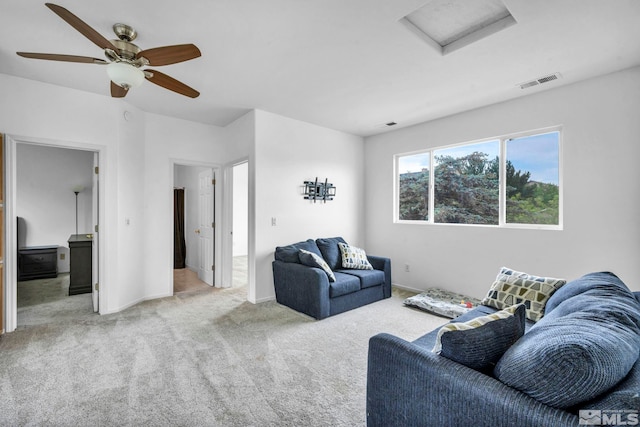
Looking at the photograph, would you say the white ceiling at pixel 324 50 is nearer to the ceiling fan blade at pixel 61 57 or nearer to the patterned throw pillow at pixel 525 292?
the ceiling fan blade at pixel 61 57

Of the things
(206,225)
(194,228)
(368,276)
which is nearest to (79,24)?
(368,276)

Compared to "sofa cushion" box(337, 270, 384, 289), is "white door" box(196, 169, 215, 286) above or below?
above

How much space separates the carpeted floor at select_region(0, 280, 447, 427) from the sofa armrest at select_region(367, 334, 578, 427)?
0.56 meters

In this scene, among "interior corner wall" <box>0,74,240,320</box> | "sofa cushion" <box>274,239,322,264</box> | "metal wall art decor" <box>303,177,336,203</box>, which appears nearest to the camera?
"interior corner wall" <box>0,74,240,320</box>

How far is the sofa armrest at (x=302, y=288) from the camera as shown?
3.37 meters

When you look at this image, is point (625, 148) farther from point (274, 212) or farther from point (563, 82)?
point (274, 212)

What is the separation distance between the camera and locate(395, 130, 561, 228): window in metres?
3.53

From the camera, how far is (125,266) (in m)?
3.80

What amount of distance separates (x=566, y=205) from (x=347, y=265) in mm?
2660

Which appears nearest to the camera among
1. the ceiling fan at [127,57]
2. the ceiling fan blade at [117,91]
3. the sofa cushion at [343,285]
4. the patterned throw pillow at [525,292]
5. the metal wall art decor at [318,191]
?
the ceiling fan at [127,57]

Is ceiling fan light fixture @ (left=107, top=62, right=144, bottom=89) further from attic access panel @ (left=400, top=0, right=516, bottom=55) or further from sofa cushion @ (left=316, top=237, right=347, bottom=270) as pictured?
sofa cushion @ (left=316, top=237, right=347, bottom=270)

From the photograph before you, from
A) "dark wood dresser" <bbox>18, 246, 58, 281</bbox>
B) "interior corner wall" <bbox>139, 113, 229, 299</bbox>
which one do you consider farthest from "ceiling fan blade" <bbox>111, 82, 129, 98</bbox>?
"dark wood dresser" <bbox>18, 246, 58, 281</bbox>

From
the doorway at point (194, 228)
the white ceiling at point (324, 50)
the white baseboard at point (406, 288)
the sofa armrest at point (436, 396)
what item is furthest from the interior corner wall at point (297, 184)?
the sofa armrest at point (436, 396)

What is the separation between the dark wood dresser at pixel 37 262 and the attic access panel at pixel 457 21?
259 inches
